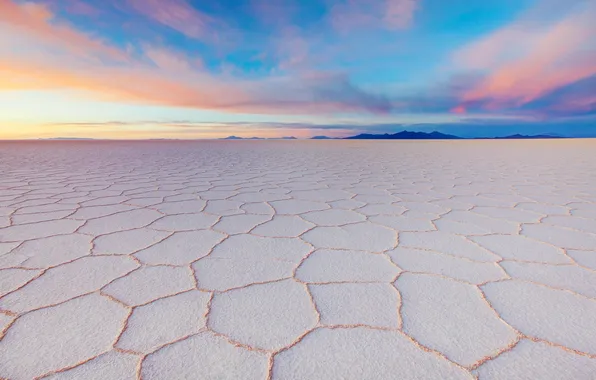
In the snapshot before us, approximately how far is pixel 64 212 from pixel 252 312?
1.65 meters

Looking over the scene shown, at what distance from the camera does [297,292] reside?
1.05 meters

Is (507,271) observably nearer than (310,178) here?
Yes

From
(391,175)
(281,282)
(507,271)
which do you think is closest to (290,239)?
(281,282)

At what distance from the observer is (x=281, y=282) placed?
112 cm

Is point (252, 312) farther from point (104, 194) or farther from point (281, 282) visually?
point (104, 194)

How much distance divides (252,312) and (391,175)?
322 cm

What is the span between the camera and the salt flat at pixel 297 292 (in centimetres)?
75

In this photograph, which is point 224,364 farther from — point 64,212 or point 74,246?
point 64,212

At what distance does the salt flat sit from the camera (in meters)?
0.75

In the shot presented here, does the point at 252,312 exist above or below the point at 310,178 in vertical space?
above

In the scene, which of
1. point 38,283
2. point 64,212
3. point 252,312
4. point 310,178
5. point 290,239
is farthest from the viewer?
point 310,178

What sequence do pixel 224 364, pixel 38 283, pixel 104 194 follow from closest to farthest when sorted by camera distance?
pixel 224 364 → pixel 38 283 → pixel 104 194

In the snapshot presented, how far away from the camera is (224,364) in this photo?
739mm

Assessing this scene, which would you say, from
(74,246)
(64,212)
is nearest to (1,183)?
(64,212)
